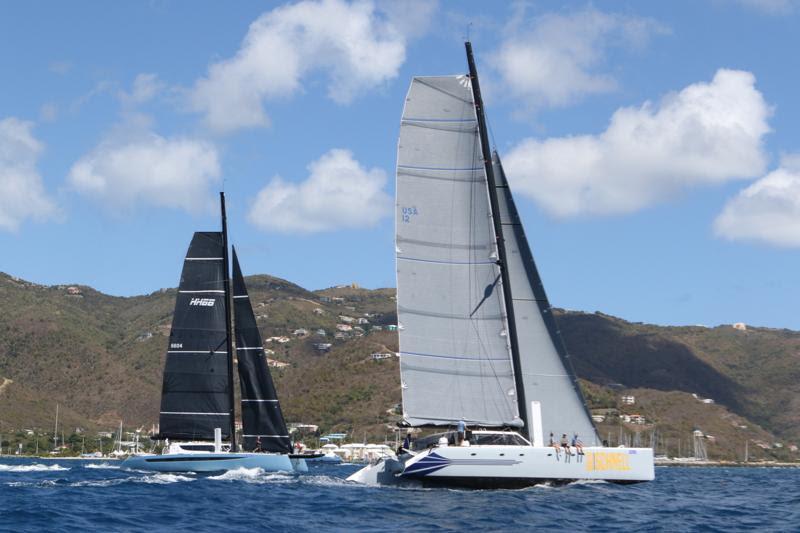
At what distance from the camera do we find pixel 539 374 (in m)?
35.4

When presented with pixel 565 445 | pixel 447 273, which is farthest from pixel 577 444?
pixel 447 273

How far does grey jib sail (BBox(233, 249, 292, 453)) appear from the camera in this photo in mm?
54812

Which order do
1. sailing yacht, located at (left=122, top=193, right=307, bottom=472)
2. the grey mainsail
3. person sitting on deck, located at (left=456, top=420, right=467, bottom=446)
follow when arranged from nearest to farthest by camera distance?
1. person sitting on deck, located at (left=456, top=420, right=467, bottom=446)
2. the grey mainsail
3. sailing yacht, located at (left=122, top=193, right=307, bottom=472)

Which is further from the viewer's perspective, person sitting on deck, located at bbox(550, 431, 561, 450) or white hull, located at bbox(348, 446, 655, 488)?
person sitting on deck, located at bbox(550, 431, 561, 450)

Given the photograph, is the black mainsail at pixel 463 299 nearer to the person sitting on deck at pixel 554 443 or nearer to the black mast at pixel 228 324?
the person sitting on deck at pixel 554 443

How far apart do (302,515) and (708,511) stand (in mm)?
12198

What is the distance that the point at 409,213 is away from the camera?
1372 inches

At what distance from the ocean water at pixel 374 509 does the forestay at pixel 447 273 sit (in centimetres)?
341

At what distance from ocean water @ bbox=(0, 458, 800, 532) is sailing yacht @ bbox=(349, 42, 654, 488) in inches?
94.6

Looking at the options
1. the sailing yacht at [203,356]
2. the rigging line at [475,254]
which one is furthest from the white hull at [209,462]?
the rigging line at [475,254]

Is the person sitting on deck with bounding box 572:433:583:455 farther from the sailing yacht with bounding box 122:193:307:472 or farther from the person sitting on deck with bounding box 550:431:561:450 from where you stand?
the sailing yacht with bounding box 122:193:307:472

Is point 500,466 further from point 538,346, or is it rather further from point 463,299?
point 463,299

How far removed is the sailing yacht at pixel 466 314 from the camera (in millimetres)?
34531

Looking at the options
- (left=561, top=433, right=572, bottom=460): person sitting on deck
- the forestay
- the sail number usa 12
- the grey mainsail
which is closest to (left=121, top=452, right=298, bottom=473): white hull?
the forestay
